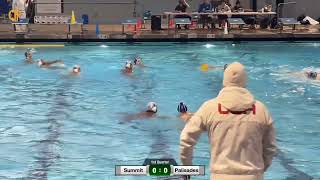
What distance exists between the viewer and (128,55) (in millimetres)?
17641

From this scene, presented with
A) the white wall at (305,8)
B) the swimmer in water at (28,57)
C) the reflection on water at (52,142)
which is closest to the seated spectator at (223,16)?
the white wall at (305,8)

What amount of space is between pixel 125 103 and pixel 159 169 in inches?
317

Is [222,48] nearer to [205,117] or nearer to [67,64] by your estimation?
[67,64]

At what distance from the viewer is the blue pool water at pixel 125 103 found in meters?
7.88

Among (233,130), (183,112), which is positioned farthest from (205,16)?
(233,130)

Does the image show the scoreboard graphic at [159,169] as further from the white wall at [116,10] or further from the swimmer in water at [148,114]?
the white wall at [116,10]

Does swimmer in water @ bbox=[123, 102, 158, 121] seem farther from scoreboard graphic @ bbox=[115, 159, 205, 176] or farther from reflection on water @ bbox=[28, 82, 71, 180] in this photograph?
scoreboard graphic @ bbox=[115, 159, 205, 176]

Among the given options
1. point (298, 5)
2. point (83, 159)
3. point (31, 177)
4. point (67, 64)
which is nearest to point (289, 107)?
point (83, 159)

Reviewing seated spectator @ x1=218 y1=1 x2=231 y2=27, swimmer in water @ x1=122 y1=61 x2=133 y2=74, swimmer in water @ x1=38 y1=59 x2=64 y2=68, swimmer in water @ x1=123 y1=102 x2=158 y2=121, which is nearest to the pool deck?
seated spectator @ x1=218 y1=1 x2=231 y2=27

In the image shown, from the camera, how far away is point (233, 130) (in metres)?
3.60

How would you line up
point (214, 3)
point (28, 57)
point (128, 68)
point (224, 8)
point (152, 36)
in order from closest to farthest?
1. point (128, 68)
2. point (28, 57)
3. point (152, 36)
4. point (224, 8)
5. point (214, 3)

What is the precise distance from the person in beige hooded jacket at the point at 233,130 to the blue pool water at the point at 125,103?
12.0ft

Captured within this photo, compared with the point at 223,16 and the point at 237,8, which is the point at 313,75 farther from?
the point at 237,8

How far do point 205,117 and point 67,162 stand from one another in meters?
4.50
